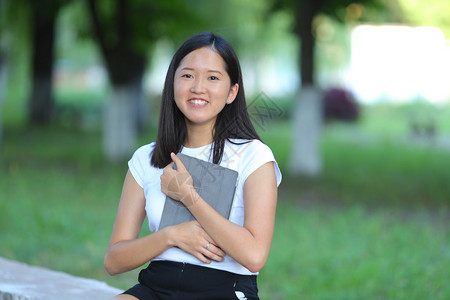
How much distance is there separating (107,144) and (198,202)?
34.6 ft

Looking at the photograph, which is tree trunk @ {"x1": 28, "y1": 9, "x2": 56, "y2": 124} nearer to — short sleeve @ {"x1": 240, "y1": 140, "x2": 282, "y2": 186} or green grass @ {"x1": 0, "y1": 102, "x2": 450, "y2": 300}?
green grass @ {"x1": 0, "y1": 102, "x2": 450, "y2": 300}

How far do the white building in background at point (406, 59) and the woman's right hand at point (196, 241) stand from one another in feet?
83.2

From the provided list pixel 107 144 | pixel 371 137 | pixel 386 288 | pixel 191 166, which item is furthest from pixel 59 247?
pixel 371 137

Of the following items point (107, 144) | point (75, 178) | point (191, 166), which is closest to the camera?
point (191, 166)

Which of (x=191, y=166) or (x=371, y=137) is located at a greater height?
(x=191, y=166)

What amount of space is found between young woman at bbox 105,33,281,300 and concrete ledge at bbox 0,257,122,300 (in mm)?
843

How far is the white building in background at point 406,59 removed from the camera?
26.7m

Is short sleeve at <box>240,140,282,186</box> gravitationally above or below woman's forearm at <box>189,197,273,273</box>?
above

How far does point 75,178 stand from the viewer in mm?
9781

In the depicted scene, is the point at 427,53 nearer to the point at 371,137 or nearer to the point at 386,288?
the point at 371,137

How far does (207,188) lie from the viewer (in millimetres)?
2334

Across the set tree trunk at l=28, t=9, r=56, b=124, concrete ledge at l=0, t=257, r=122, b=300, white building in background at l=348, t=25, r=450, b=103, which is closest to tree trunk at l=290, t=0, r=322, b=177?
concrete ledge at l=0, t=257, r=122, b=300

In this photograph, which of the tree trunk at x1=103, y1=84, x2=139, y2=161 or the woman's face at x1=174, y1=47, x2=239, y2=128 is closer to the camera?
the woman's face at x1=174, y1=47, x2=239, y2=128

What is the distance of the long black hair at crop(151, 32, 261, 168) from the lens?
7.94 feet
